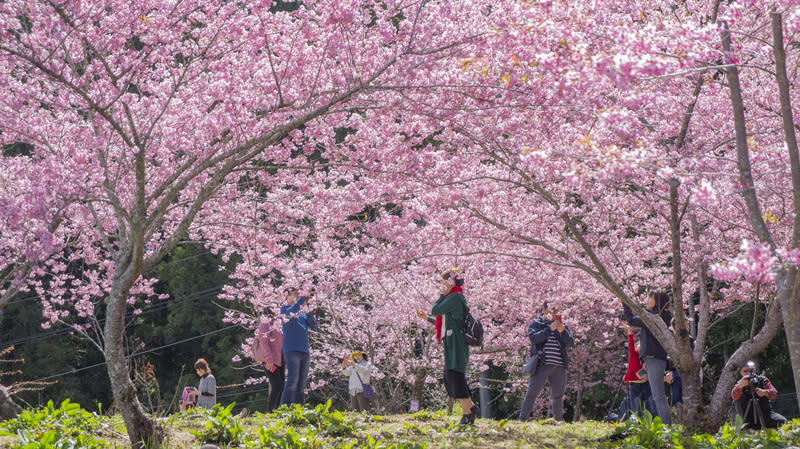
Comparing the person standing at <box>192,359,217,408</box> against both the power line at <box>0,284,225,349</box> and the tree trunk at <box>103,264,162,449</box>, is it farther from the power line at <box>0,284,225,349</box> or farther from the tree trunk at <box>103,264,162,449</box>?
the power line at <box>0,284,225,349</box>

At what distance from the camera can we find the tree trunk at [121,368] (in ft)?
18.7

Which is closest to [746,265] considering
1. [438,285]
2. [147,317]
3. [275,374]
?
[275,374]

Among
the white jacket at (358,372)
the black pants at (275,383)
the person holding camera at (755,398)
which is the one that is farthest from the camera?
the white jacket at (358,372)

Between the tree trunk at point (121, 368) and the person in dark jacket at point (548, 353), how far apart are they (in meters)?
4.52

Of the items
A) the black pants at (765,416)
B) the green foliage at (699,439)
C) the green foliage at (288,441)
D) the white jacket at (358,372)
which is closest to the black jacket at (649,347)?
the green foliage at (699,439)

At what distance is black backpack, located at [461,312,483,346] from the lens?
22.9ft

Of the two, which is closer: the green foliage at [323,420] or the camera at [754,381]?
the green foliage at [323,420]

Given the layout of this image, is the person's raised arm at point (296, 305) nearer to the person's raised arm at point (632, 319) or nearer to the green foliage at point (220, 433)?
the green foliage at point (220, 433)

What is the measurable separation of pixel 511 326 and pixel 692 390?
7471 mm

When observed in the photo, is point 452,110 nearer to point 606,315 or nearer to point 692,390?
point 692,390

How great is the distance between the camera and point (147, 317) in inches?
1091

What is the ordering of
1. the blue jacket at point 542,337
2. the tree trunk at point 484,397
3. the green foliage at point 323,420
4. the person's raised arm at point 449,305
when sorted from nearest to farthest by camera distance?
the green foliage at point 323,420 → the person's raised arm at point 449,305 → the blue jacket at point 542,337 → the tree trunk at point 484,397

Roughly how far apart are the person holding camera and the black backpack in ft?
10.3

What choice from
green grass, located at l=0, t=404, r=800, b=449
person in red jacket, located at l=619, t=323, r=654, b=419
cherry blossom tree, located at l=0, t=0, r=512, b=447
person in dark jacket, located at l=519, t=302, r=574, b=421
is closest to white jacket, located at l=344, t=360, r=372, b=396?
person in dark jacket, located at l=519, t=302, r=574, b=421
